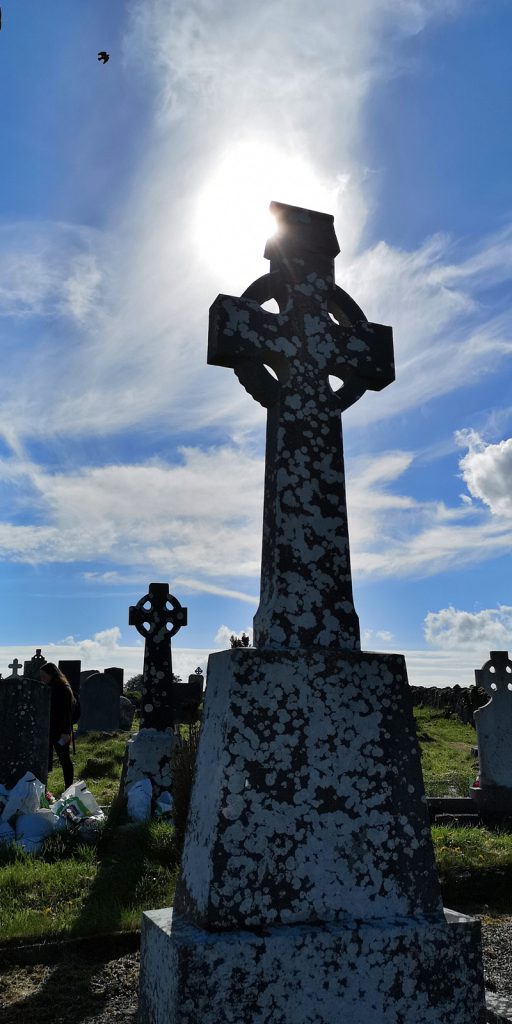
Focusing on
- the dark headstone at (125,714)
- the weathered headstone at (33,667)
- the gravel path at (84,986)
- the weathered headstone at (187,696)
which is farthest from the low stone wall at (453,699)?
the gravel path at (84,986)

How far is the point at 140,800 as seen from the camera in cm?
795

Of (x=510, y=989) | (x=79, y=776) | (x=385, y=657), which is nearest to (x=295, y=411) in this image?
(x=385, y=657)

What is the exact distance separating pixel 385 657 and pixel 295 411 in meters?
1.07

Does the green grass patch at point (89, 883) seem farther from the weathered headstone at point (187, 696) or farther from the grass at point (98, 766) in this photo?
the weathered headstone at point (187, 696)

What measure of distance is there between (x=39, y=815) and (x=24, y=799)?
0.39 m

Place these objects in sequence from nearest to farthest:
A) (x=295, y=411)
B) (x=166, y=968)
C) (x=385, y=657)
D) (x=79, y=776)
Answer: (x=166, y=968)
(x=385, y=657)
(x=295, y=411)
(x=79, y=776)

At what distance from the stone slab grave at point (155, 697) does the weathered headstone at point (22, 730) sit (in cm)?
110

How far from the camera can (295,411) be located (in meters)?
2.98

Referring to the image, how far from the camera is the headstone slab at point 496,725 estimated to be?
1002 cm

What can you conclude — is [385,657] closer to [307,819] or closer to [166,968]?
[307,819]

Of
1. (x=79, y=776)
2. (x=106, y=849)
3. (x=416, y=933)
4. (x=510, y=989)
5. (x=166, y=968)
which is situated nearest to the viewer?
(x=166, y=968)

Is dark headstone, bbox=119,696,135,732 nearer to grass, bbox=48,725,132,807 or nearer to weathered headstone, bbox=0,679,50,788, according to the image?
grass, bbox=48,725,132,807

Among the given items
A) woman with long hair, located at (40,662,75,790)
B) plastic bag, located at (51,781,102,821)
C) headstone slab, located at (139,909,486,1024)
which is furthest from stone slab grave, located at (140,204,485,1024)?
woman with long hair, located at (40,662,75,790)

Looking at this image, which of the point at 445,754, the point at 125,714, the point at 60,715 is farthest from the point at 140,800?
the point at 125,714
